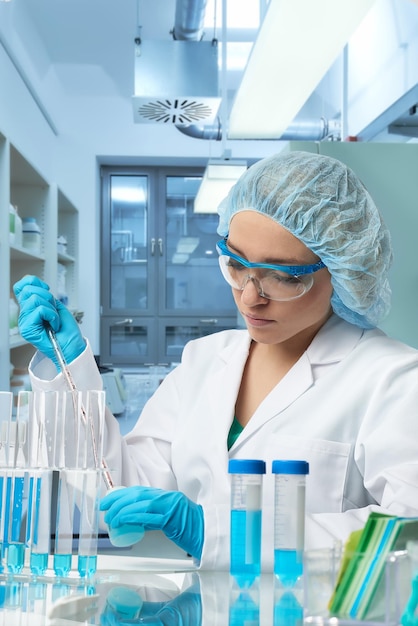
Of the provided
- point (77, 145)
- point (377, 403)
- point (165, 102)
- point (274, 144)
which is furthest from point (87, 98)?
point (377, 403)

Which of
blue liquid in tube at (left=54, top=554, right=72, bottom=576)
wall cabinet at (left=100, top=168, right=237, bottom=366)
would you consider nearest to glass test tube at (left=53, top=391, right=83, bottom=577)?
blue liquid in tube at (left=54, top=554, right=72, bottom=576)

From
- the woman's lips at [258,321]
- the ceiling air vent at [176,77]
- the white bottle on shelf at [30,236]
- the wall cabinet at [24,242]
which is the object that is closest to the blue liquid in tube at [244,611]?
the woman's lips at [258,321]

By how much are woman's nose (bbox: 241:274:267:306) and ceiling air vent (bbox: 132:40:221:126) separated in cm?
209

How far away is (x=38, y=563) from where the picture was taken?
1.07 m

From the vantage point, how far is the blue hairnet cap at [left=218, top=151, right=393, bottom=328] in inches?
54.7

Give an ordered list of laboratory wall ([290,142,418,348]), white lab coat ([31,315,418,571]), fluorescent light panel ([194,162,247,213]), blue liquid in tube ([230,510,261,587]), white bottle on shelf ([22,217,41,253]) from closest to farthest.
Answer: blue liquid in tube ([230,510,261,587]) → white lab coat ([31,315,418,571]) → laboratory wall ([290,142,418,348]) → white bottle on shelf ([22,217,41,253]) → fluorescent light panel ([194,162,247,213])

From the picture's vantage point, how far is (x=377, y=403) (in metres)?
1.32

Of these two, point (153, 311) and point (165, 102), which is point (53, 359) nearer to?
point (165, 102)

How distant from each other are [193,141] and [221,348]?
4671mm

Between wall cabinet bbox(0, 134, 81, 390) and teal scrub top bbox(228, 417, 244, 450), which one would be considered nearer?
teal scrub top bbox(228, 417, 244, 450)

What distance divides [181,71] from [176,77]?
0.05m

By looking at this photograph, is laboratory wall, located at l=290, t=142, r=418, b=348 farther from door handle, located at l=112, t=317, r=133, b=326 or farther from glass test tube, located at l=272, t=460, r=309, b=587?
door handle, located at l=112, t=317, r=133, b=326

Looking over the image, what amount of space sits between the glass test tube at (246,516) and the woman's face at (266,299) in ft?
1.48

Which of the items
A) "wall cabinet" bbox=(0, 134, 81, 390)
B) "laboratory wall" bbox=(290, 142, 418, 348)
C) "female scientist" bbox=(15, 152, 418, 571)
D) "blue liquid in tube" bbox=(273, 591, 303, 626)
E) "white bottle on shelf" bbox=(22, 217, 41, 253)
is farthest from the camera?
"white bottle on shelf" bbox=(22, 217, 41, 253)
